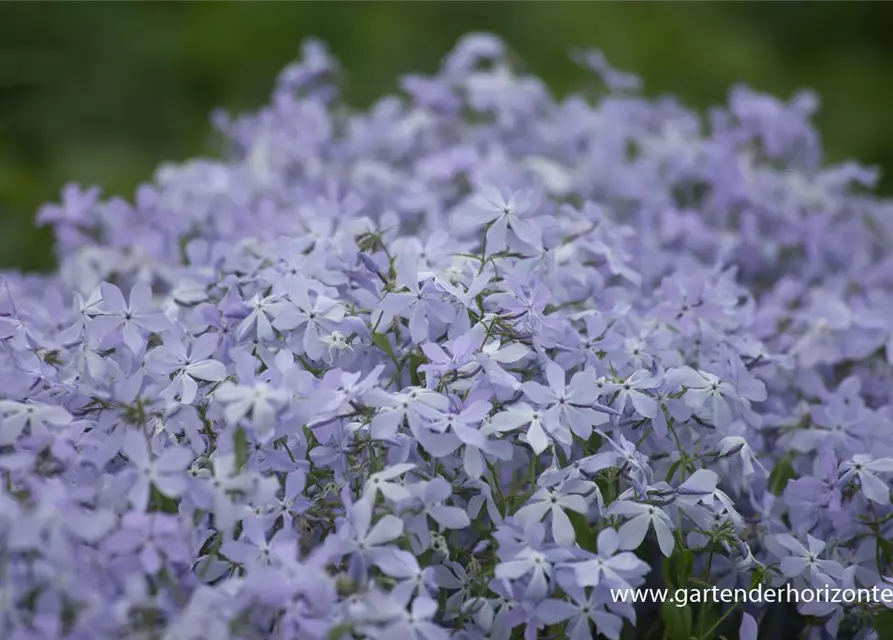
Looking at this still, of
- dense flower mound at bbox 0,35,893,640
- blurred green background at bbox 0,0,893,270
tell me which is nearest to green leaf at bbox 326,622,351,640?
dense flower mound at bbox 0,35,893,640

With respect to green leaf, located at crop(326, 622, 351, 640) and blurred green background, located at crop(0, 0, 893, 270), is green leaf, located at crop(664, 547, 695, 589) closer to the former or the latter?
green leaf, located at crop(326, 622, 351, 640)

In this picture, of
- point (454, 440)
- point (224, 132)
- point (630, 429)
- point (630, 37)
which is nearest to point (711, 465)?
point (630, 429)

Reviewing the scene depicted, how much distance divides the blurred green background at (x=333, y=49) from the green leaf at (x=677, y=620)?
73.2 inches

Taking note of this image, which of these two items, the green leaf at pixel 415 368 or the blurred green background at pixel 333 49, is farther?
the blurred green background at pixel 333 49

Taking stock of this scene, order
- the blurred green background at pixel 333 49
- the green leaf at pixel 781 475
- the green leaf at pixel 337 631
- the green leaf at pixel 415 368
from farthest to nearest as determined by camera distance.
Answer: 1. the blurred green background at pixel 333 49
2. the green leaf at pixel 781 475
3. the green leaf at pixel 415 368
4. the green leaf at pixel 337 631

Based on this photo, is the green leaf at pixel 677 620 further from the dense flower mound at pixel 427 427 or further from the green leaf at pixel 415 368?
the green leaf at pixel 415 368

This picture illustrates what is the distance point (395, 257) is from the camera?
3.92 feet

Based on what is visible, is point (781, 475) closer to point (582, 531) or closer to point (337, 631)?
point (582, 531)

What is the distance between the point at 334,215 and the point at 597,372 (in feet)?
1.53

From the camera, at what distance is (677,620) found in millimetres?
974

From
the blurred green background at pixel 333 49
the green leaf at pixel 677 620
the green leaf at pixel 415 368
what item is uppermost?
the blurred green background at pixel 333 49

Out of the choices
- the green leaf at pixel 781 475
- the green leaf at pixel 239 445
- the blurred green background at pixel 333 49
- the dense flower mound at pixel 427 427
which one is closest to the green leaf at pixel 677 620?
the dense flower mound at pixel 427 427

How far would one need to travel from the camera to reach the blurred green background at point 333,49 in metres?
2.69

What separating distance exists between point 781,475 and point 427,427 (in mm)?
530
